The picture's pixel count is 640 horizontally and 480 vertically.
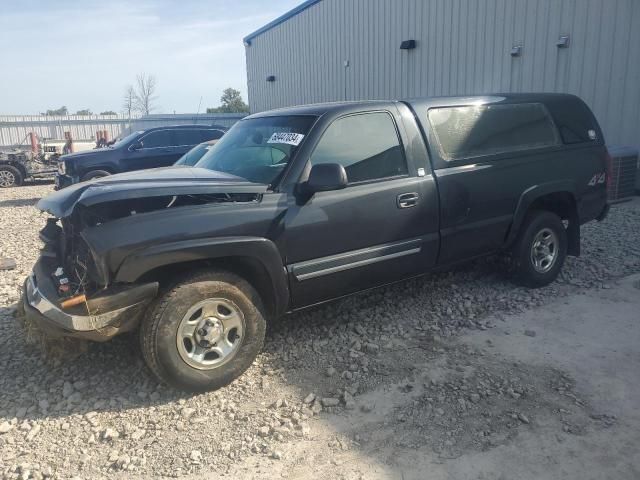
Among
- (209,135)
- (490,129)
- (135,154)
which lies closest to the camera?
(490,129)

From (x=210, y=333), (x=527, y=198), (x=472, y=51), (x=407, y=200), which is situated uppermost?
(x=472, y=51)

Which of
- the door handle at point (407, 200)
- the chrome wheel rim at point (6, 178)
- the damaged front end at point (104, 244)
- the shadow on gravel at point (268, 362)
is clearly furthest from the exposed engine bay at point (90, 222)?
the chrome wheel rim at point (6, 178)

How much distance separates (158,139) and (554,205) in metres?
9.33

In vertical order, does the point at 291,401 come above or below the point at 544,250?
below

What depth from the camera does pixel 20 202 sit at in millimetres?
12359

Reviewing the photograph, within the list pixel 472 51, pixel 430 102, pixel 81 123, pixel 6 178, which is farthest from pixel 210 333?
pixel 81 123

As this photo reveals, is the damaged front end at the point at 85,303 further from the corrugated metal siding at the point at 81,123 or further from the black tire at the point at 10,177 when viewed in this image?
the corrugated metal siding at the point at 81,123

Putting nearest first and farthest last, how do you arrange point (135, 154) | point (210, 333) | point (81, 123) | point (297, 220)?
1. point (210, 333)
2. point (297, 220)
3. point (135, 154)
4. point (81, 123)

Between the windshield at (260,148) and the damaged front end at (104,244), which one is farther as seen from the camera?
the windshield at (260,148)

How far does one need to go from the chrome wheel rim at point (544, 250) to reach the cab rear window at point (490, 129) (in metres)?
0.86

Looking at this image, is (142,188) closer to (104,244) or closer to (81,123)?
(104,244)

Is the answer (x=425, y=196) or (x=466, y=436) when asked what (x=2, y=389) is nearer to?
(x=466, y=436)

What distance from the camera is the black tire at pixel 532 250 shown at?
4.89 m

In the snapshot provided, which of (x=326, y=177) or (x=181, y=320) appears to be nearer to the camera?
(x=181, y=320)
